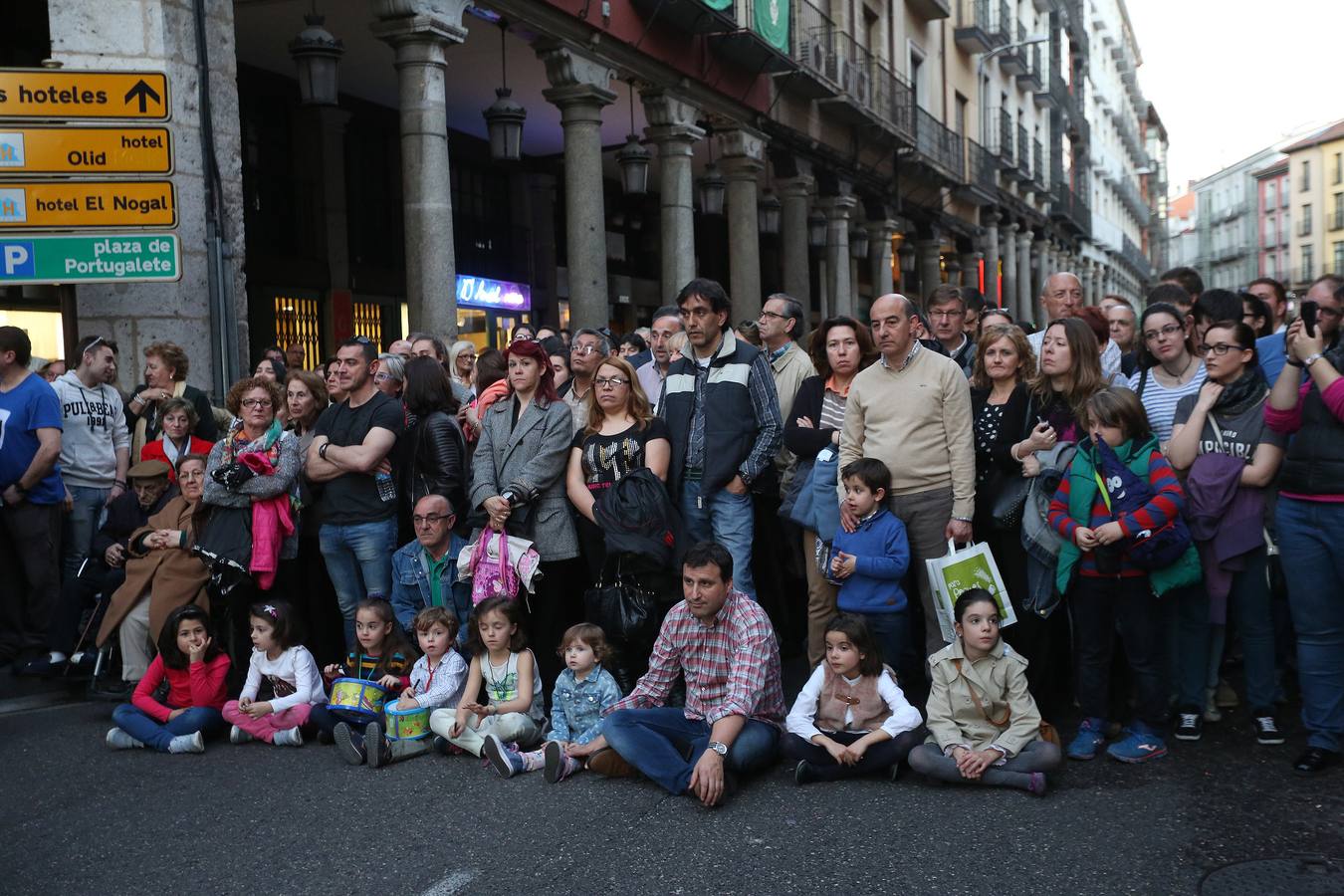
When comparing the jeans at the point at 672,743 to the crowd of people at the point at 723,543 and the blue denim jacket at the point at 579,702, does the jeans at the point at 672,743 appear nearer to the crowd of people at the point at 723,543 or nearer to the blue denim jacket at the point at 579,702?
the crowd of people at the point at 723,543

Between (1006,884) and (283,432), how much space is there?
4910 mm

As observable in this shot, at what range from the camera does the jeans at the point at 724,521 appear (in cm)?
692

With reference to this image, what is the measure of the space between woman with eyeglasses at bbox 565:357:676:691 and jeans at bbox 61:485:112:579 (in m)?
3.49

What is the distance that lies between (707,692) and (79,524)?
4.78 meters

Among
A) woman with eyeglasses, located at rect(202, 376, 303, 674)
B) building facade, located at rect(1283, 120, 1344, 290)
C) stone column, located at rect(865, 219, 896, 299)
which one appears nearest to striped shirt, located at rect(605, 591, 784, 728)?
woman with eyeglasses, located at rect(202, 376, 303, 674)

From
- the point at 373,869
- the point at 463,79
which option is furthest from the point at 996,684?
the point at 463,79

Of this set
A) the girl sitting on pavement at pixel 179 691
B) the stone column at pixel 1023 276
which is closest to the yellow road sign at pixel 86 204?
the girl sitting on pavement at pixel 179 691

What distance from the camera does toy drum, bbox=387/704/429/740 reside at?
635 centimetres

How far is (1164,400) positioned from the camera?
637 cm

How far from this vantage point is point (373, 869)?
468 centimetres

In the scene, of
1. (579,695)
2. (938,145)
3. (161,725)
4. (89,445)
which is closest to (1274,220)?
(938,145)

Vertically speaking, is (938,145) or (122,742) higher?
(938,145)

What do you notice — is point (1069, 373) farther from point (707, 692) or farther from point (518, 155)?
point (518, 155)

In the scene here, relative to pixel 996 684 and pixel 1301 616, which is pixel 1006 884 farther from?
pixel 1301 616
